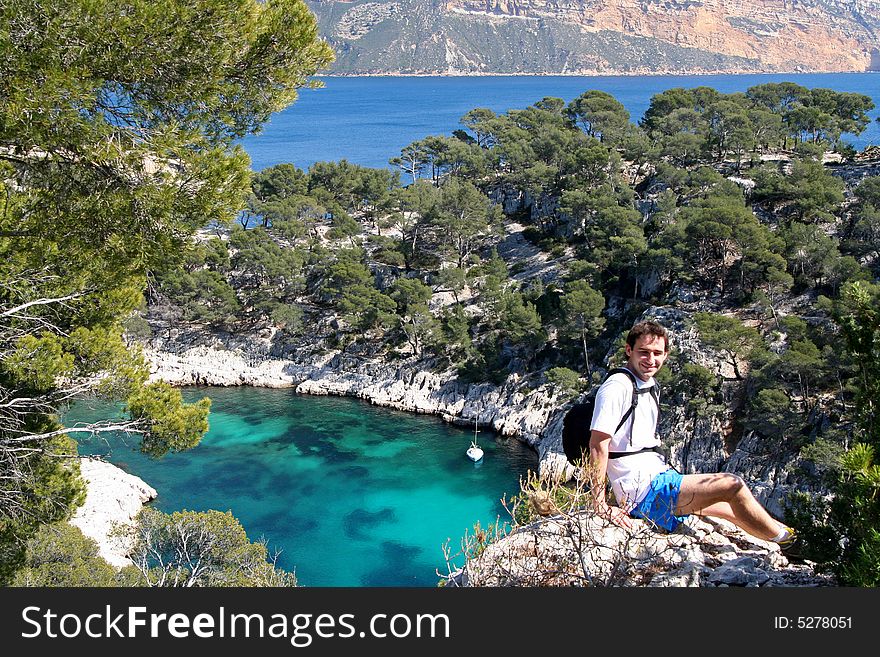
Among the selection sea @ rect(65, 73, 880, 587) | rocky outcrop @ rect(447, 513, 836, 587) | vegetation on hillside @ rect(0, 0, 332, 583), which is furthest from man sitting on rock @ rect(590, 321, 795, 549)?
sea @ rect(65, 73, 880, 587)

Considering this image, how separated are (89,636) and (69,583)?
28.3 ft

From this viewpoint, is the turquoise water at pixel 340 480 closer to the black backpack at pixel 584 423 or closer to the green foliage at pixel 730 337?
the green foliage at pixel 730 337

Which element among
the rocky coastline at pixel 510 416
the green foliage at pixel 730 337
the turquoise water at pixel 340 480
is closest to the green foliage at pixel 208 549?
the turquoise water at pixel 340 480

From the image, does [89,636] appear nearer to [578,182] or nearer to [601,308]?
[601,308]

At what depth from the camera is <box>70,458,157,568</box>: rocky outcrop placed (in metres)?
18.0

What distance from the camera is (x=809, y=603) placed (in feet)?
11.9

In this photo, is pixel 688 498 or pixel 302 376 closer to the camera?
pixel 688 498

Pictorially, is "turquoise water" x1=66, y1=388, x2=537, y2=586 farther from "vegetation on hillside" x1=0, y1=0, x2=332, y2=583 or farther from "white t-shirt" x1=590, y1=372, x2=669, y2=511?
"white t-shirt" x1=590, y1=372, x2=669, y2=511

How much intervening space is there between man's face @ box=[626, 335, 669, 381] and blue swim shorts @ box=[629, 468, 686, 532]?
712 millimetres

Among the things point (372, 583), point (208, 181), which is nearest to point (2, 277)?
point (208, 181)

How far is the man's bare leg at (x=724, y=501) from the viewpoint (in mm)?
4395

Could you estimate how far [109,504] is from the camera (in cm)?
2117

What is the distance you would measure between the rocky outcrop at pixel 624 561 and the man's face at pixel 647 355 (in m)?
1.01

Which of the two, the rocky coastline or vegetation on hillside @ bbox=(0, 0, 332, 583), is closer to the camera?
the rocky coastline
